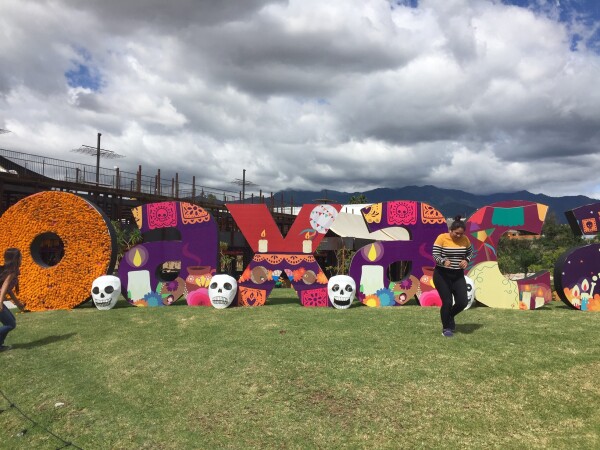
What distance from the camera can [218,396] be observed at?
4.27 m

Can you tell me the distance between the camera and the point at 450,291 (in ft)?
19.8

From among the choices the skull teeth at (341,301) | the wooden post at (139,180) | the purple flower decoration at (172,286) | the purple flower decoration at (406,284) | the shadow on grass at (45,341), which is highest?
the wooden post at (139,180)

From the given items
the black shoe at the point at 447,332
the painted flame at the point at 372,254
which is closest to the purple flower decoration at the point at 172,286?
the painted flame at the point at 372,254

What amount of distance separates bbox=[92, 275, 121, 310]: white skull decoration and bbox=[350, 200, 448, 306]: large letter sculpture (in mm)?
5015

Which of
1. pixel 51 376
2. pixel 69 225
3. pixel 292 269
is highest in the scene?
pixel 69 225

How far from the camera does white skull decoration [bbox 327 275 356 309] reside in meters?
8.48

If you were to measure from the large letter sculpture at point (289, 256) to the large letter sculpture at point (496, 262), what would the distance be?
120 inches

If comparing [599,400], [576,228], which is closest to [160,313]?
[599,400]

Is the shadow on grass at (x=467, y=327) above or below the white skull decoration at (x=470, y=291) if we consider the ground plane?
below

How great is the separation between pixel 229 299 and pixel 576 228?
7256 mm

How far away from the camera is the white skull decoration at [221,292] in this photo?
8711mm

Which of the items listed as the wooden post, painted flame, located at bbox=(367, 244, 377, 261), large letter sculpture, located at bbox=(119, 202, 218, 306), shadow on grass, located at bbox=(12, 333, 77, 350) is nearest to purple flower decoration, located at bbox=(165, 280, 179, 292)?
large letter sculpture, located at bbox=(119, 202, 218, 306)

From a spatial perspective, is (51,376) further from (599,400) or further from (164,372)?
(599,400)

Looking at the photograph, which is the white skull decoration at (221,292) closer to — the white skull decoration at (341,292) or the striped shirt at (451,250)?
the white skull decoration at (341,292)
